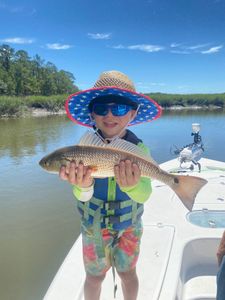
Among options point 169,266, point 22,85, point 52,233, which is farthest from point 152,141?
point 22,85

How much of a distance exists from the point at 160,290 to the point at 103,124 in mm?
1528

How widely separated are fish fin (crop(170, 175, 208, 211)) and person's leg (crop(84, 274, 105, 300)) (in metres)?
0.90

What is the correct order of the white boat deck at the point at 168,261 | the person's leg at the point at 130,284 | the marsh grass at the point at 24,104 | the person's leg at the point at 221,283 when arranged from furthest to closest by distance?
the marsh grass at the point at 24,104 → the white boat deck at the point at 168,261 → the person's leg at the point at 130,284 → the person's leg at the point at 221,283

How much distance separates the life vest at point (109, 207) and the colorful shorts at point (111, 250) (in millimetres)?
54

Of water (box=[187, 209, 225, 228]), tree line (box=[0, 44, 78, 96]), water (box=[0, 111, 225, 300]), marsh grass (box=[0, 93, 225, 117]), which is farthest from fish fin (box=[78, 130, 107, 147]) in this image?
tree line (box=[0, 44, 78, 96])

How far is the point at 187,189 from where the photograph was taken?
6.55 feet

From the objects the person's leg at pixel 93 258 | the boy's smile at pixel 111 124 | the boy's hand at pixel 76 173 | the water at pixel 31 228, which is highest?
the boy's smile at pixel 111 124

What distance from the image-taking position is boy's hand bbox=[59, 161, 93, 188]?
6.27ft

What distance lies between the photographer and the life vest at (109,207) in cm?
223

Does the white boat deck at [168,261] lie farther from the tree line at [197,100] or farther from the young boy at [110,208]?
the tree line at [197,100]

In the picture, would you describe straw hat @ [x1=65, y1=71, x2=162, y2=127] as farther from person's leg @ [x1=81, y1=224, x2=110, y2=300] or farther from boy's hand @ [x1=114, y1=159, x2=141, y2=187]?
person's leg @ [x1=81, y1=224, x2=110, y2=300]

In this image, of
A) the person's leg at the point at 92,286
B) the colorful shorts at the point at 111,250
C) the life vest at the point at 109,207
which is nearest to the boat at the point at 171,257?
the person's leg at the point at 92,286

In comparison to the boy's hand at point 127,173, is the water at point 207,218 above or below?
below

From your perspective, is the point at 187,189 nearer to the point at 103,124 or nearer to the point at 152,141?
the point at 103,124
